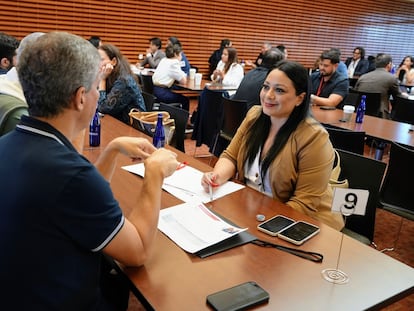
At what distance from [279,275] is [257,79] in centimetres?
289

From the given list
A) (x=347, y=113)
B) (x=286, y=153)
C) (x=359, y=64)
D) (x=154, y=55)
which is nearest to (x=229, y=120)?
(x=347, y=113)

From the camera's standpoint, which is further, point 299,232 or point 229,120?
point 229,120

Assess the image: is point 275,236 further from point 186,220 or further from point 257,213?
point 186,220

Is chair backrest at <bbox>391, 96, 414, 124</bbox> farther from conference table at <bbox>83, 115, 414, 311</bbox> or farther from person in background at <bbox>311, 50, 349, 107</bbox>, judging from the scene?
conference table at <bbox>83, 115, 414, 311</bbox>

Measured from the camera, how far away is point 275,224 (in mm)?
1507

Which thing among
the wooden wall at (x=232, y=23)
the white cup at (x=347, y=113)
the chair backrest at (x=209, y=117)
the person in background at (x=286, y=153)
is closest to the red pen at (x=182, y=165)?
the person in background at (x=286, y=153)

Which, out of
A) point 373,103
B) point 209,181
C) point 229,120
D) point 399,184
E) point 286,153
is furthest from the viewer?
point 373,103

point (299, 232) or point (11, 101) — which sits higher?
point (11, 101)

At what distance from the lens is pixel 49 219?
0.95 m

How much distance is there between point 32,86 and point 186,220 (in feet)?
2.44

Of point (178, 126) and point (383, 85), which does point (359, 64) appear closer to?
point (383, 85)

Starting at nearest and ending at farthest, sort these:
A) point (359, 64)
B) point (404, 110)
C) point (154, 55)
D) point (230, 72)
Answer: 1. point (404, 110)
2. point (230, 72)
3. point (154, 55)
4. point (359, 64)

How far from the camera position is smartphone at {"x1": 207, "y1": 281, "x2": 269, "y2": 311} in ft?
3.43

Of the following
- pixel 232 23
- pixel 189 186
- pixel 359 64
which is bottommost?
pixel 189 186
